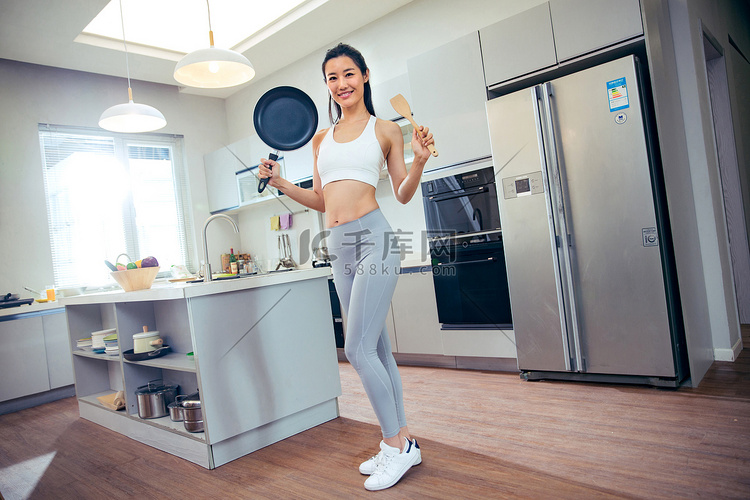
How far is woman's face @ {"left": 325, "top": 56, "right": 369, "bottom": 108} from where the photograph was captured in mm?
1834

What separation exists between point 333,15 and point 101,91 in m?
2.44

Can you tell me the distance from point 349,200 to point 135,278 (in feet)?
5.01

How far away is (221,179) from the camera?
5.29 m

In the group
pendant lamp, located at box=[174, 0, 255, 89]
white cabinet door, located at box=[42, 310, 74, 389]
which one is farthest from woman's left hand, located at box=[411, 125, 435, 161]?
white cabinet door, located at box=[42, 310, 74, 389]

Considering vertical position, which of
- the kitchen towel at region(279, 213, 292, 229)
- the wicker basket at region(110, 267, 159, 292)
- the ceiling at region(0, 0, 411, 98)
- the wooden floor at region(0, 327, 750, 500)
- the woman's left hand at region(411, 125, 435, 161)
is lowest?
the wooden floor at region(0, 327, 750, 500)

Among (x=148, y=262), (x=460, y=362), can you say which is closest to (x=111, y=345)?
(x=148, y=262)

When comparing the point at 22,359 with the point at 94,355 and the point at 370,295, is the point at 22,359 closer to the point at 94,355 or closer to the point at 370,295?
the point at 94,355

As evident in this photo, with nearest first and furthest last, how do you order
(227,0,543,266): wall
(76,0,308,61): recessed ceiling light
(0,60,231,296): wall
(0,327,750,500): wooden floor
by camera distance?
(0,327,750,500): wooden floor, (227,0,543,266): wall, (76,0,308,61): recessed ceiling light, (0,60,231,296): wall

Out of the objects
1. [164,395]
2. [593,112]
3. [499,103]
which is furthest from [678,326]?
[164,395]

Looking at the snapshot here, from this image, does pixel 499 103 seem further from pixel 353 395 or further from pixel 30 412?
pixel 30 412

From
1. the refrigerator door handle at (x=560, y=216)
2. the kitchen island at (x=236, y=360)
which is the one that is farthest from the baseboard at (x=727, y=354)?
the kitchen island at (x=236, y=360)

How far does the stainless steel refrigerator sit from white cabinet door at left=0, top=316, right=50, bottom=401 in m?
3.42

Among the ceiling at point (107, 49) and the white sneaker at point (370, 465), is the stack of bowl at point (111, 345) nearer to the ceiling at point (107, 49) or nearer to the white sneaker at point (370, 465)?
the white sneaker at point (370, 465)

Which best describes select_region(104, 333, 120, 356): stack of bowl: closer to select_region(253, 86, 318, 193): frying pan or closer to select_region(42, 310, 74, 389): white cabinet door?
select_region(42, 310, 74, 389): white cabinet door
